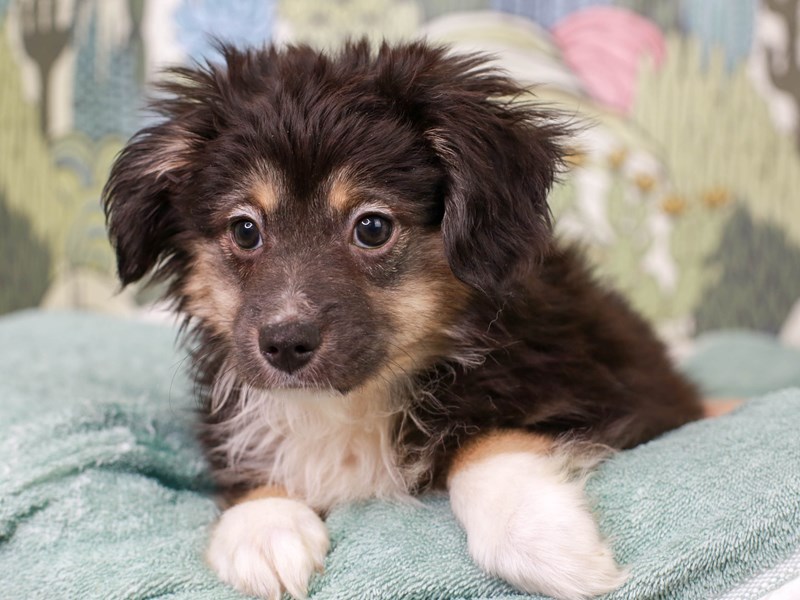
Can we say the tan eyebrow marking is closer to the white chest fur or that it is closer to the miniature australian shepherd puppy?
the miniature australian shepherd puppy

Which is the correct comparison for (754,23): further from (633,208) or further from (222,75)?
(222,75)

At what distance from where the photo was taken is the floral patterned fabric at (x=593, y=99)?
4.78 meters

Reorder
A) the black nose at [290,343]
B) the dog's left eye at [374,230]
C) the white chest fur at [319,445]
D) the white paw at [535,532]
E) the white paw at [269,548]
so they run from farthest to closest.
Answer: the white chest fur at [319,445]
the dog's left eye at [374,230]
the black nose at [290,343]
the white paw at [269,548]
the white paw at [535,532]

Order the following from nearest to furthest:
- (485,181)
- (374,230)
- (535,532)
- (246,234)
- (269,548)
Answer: (535,532), (269,548), (485,181), (374,230), (246,234)

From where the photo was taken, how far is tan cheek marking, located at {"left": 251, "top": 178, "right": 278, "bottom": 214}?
2217 mm

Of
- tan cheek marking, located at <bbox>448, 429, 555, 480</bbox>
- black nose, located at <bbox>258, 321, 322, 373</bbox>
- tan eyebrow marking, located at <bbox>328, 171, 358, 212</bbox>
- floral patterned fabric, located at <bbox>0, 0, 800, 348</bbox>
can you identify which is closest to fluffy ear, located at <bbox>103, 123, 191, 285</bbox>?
tan eyebrow marking, located at <bbox>328, 171, 358, 212</bbox>

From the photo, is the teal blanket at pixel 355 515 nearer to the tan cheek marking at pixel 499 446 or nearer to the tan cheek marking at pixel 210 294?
the tan cheek marking at pixel 499 446

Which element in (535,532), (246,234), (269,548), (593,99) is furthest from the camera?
(593,99)

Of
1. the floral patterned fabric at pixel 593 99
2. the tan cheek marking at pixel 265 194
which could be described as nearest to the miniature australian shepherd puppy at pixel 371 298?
the tan cheek marking at pixel 265 194

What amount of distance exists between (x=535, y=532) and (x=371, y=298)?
73cm

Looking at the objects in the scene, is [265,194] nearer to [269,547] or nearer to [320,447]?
[320,447]

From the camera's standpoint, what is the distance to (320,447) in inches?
96.7

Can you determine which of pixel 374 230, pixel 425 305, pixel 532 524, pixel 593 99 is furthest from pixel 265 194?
pixel 593 99

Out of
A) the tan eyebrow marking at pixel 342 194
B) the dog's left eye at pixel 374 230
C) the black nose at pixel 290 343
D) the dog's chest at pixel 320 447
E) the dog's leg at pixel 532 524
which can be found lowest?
the dog's chest at pixel 320 447
